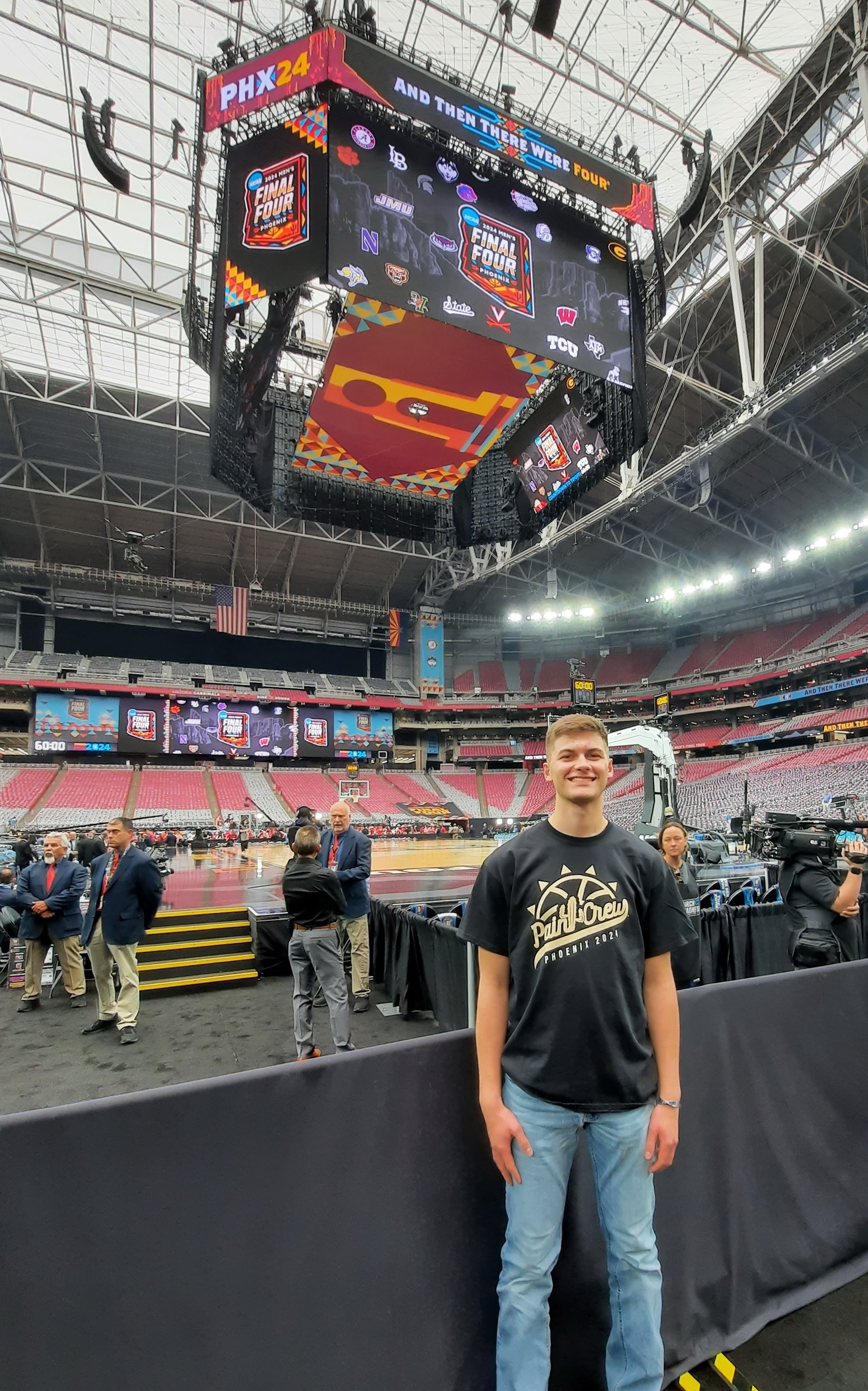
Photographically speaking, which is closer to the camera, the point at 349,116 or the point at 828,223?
the point at 349,116

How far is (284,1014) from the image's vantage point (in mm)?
5914

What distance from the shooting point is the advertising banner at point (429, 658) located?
1719 inches

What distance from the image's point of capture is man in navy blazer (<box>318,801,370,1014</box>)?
5402 millimetres

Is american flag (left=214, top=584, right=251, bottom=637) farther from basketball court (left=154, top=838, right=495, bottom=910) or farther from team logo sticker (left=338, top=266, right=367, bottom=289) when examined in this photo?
team logo sticker (left=338, top=266, right=367, bottom=289)

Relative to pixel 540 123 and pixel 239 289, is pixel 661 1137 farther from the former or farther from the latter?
pixel 540 123

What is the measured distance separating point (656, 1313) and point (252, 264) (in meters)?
13.3

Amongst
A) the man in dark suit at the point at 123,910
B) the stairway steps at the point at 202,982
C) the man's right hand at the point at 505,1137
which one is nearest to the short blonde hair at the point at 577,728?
the man's right hand at the point at 505,1137

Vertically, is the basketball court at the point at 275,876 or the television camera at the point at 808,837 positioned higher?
the television camera at the point at 808,837

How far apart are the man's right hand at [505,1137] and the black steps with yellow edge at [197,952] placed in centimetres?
617

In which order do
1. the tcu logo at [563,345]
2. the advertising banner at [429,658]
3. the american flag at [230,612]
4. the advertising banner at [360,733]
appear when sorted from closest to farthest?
the tcu logo at [563,345] → the american flag at [230,612] → the advertising banner at [360,733] → the advertising banner at [429,658]

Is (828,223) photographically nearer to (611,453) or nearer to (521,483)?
(611,453)

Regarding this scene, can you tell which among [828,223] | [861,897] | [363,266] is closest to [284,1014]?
[861,897]

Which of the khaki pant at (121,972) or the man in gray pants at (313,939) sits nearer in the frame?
the man in gray pants at (313,939)

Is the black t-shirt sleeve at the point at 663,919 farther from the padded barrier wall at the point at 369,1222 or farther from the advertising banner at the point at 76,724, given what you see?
the advertising banner at the point at 76,724
